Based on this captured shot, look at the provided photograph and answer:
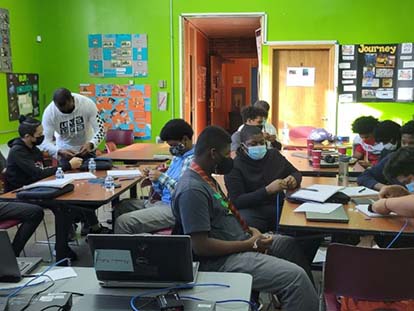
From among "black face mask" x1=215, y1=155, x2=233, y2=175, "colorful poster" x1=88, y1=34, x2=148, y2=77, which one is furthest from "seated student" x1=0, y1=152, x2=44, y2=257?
"colorful poster" x1=88, y1=34, x2=148, y2=77

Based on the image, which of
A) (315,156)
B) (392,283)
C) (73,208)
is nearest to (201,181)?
(392,283)

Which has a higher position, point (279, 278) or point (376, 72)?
point (376, 72)

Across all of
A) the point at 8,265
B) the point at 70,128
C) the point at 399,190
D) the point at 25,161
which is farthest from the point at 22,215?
the point at 399,190

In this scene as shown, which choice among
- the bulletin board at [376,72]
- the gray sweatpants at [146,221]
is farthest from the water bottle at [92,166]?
the bulletin board at [376,72]

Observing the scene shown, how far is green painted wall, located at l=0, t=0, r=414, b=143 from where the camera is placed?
683cm

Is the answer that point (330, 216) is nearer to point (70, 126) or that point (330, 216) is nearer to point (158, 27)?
point (70, 126)

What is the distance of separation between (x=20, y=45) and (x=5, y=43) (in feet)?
1.63

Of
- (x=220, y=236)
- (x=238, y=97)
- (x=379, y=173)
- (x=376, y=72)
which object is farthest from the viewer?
(x=238, y=97)

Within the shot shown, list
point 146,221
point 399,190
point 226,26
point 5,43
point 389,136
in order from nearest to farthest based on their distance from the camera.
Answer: point 399,190, point 146,221, point 389,136, point 5,43, point 226,26

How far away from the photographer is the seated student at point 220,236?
2086 mm

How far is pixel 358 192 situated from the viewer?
303 centimetres

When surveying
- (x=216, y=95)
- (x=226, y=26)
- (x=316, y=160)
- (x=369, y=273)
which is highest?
(x=226, y=26)

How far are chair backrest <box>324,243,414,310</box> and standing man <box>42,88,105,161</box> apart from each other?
3.01 m

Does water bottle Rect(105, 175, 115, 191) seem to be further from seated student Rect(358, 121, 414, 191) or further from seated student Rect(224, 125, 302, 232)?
seated student Rect(358, 121, 414, 191)
